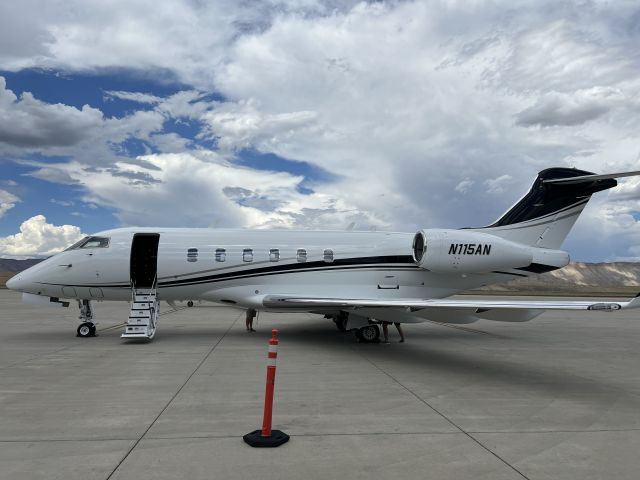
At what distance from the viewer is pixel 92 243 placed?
41.6ft

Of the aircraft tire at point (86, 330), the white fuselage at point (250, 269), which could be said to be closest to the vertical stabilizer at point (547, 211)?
the white fuselage at point (250, 269)

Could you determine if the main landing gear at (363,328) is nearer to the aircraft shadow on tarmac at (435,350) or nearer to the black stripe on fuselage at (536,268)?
the aircraft shadow on tarmac at (435,350)

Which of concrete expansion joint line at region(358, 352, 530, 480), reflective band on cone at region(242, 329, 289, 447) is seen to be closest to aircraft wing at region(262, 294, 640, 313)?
concrete expansion joint line at region(358, 352, 530, 480)

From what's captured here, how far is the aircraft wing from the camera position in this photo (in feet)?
21.5

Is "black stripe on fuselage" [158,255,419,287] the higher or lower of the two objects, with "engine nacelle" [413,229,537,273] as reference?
lower

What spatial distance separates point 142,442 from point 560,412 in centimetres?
514

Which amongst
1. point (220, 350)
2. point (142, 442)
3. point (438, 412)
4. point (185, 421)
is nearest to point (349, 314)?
point (220, 350)

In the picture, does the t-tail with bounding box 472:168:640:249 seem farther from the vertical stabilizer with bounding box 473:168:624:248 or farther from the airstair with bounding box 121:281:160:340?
the airstair with bounding box 121:281:160:340

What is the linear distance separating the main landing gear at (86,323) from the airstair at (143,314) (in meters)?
1.23

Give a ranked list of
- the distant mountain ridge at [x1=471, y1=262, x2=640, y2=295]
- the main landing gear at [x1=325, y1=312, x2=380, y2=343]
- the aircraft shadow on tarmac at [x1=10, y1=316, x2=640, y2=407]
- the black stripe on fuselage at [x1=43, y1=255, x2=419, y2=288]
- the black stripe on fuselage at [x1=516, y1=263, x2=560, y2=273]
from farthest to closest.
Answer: the distant mountain ridge at [x1=471, y1=262, x2=640, y2=295] → the black stripe on fuselage at [x1=516, y1=263, x2=560, y2=273] → the black stripe on fuselage at [x1=43, y1=255, x2=419, y2=288] → the main landing gear at [x1=325, y1=312, x2=380, y2=343] → the aircraft shadow on tarmac at [x1=10, y1=316, x2=640, y2=407]

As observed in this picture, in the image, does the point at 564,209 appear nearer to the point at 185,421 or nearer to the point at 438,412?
the point at 438,412

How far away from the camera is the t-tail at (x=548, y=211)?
13.5 m

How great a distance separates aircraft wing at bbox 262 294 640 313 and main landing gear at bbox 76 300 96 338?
15.9 ft

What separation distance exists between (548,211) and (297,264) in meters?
7.71
